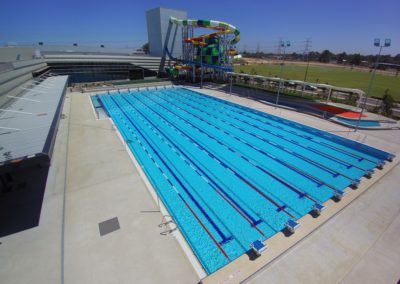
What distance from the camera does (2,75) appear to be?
9383 millimetres

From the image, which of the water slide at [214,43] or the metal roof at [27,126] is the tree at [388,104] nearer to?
the water slide at [214,43]

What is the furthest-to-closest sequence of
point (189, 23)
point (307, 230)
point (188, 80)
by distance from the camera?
point (188, 80) → point (189, 23) → point (307, 230)

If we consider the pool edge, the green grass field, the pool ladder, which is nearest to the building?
the green grass field

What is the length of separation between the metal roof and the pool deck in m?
2.43

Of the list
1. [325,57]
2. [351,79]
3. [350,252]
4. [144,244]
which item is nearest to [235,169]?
[350,252]

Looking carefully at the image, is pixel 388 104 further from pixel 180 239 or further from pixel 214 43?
pixel 214 43

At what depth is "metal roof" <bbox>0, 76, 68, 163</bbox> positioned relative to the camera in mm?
5180

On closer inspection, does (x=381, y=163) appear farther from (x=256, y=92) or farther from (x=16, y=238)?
(x=256, y=92)

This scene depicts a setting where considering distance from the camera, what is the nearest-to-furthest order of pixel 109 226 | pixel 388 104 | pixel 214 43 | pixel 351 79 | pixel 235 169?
pixel 109 226 → pixel 235 169 → pixel 388 104 → pixel 214 43 → pixel 351 79

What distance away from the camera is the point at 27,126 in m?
6.62

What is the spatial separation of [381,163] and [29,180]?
605 inches

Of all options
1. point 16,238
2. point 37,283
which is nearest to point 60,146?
point 16,238

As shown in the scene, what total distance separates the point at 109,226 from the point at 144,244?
1.36m

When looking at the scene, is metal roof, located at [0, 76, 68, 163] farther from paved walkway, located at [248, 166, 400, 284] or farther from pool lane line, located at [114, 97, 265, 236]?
paved walkway, located at [248, 166, 400, 284]
